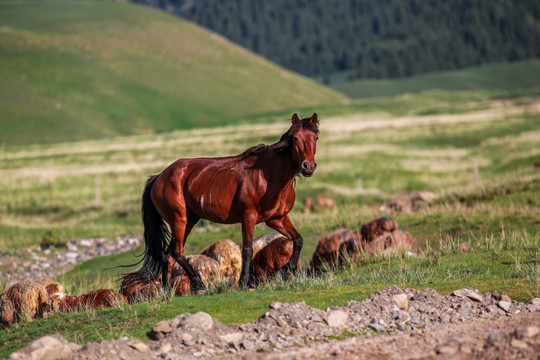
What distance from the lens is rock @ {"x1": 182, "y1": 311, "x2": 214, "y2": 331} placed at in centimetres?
912

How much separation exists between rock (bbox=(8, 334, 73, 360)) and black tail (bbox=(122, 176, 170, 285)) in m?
5.10

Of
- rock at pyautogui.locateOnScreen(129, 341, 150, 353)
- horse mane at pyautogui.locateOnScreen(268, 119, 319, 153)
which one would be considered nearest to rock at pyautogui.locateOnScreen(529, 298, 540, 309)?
horse mane at pyautogui.locateOnScreen(268, 119, 319, 153)

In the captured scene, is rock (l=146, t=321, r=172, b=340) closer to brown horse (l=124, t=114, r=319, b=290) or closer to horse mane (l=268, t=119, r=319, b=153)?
brown horse (l=124, t=114, r=319, b=290)

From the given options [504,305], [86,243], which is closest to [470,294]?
[504,305]

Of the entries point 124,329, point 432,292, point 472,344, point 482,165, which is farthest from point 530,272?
point 482,165

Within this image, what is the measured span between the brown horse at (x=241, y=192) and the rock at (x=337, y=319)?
8.82 feet

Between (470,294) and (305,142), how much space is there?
338cm

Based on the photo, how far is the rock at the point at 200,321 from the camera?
9.12 meters

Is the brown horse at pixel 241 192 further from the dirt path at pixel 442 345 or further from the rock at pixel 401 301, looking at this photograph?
the dirt path at pixel 442 345

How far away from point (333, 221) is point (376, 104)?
403ft

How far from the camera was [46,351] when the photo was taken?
8062 mm

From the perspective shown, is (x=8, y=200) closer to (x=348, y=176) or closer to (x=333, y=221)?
(x=348, y=176)

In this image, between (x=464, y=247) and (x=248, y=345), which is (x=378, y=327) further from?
(x=464, y=247)

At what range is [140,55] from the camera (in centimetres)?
16888
